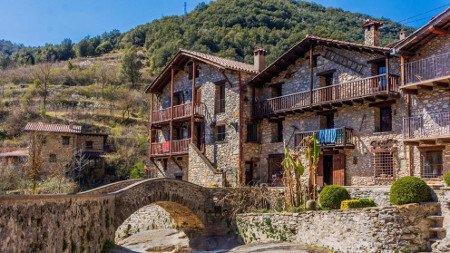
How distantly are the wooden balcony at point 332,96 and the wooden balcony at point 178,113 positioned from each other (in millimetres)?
4476

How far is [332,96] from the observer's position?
29.5m

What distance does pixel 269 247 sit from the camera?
23.3 m

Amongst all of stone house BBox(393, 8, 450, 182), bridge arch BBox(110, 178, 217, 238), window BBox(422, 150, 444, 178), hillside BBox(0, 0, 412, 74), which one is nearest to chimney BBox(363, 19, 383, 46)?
stone house BBox(393, 8, 450, 182)

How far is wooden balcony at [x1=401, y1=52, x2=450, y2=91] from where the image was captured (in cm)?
2423

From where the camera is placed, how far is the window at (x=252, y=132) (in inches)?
1341

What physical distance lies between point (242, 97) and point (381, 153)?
1023 cm

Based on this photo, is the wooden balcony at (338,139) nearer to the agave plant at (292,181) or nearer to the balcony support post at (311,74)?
the balcony support post at (311,74)

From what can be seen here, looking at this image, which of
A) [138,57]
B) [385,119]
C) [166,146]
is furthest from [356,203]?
[138,57]

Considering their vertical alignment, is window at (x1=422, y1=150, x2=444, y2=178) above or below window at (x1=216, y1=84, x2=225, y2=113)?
below

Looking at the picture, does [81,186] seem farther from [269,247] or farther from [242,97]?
[269,247]

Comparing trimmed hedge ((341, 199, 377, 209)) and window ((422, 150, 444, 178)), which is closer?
trimmed hedge ((341, 199, 377, 209))

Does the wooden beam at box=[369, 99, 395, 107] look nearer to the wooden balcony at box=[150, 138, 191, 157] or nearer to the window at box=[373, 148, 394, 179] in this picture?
the window at box=[373, 148, 394, 179]

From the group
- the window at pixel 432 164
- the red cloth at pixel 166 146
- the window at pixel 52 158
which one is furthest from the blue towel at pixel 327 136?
the window at pixel 52 158

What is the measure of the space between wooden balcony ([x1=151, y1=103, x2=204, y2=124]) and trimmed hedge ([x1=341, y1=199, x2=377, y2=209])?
1548 centimetres
